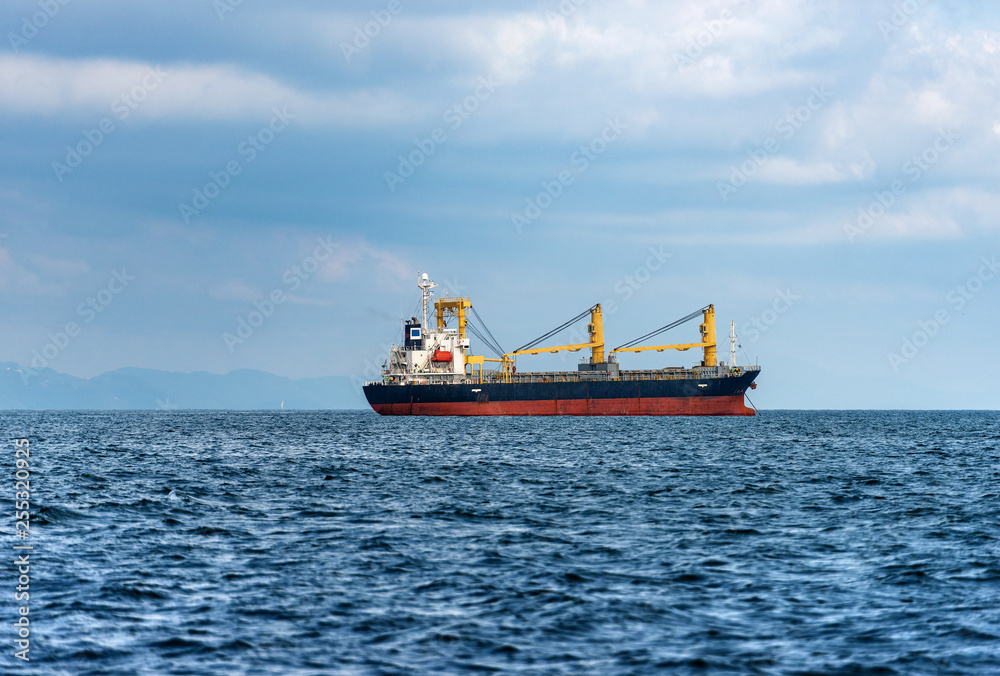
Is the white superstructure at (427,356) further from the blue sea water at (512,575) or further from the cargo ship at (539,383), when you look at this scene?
the blue sea water at (512,575)

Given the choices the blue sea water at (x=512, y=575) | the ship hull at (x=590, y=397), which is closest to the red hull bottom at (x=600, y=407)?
the ship hull at (x=590, y=397)

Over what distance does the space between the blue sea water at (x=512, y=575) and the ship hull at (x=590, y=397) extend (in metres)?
63.5

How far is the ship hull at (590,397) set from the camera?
10025 centimetres

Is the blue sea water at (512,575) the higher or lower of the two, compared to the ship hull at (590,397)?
A: lower

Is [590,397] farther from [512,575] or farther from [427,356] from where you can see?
[512,575]

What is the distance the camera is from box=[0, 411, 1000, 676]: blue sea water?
12.1 m

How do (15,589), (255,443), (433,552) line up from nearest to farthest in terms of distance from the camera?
(15,589)
(433,552)
(255,443)

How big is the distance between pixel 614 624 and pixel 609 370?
9640 centimetres

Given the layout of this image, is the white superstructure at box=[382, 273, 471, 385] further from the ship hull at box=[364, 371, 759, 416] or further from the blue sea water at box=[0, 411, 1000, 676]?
the blue sea water at box=[0, 411, 1000, 676]

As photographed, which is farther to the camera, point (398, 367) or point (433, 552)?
point (398, 367)

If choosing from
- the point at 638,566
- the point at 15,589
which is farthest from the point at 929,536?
the point at 15,589

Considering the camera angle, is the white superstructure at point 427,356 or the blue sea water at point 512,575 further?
the white superstructure at point 427,356

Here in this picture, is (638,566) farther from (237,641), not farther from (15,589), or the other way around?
(15,589)

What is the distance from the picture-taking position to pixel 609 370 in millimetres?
109188
